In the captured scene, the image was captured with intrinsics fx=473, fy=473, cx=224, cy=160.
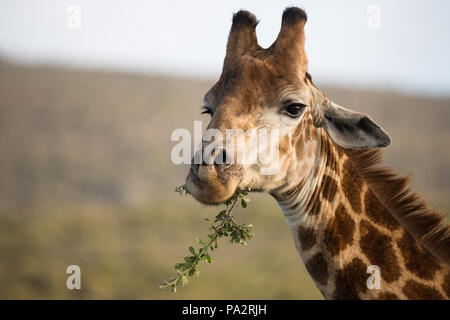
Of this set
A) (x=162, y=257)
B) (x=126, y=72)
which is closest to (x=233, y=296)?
(x=162, y=257)

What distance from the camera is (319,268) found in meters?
5.52

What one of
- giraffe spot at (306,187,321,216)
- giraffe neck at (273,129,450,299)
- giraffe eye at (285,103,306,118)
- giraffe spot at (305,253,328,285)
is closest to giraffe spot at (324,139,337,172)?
giraffe neck at (273,129,450,299)

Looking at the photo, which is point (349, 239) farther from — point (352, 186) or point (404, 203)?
point (404, 203)

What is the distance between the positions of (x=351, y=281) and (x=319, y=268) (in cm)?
38

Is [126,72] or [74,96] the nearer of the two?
[74,96]

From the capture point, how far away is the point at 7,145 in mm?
45188

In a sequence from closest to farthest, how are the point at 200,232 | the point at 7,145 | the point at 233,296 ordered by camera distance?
the point at 233,296
the point at 200,232
the point at 7,145

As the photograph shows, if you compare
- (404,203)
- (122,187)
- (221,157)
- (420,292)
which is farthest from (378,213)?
(122,187)

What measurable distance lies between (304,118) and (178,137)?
1.59 meters

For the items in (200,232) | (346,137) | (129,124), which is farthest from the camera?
(129,124)

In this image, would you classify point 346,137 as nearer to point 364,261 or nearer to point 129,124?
point 364,261

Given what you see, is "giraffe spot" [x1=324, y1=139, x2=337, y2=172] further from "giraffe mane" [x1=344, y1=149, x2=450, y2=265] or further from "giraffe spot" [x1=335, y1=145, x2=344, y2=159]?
"giraffe mane" [x1=344, y1=149, x2=450, y2=265]

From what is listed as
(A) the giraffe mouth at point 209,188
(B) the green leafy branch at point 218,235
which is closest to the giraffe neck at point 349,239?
(B) the green leafy branch at point 218,235

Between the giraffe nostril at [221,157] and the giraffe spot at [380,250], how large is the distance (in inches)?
75.5
